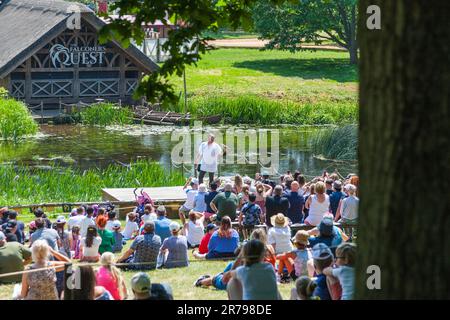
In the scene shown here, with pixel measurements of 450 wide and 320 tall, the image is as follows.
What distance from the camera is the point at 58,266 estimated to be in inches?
401

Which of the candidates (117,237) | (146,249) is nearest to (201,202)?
(117,237)

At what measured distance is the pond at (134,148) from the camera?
3064 cm

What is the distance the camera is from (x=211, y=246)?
43.7 feet

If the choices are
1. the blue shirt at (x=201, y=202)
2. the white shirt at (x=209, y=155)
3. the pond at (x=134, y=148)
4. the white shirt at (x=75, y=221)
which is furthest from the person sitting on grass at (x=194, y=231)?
the pond at (x=134, y=148)

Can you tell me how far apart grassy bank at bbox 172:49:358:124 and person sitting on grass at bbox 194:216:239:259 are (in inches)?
894

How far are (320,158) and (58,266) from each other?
2296cm

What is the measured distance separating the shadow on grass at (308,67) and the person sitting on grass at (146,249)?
3894cm

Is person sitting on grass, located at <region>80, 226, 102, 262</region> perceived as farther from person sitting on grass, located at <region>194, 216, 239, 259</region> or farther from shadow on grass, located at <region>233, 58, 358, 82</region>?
shadow on grass, located at <region>233, 58, 358, 82</region>

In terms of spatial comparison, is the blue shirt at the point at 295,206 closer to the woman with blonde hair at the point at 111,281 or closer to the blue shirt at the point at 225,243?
the blue shirt at the point at 225,243

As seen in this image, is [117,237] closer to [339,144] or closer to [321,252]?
[321,252]

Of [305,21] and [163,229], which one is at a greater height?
[305,21]

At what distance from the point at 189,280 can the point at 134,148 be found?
2256 cm
